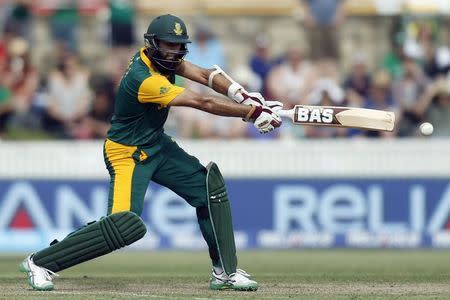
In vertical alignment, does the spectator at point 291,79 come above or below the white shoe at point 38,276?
above

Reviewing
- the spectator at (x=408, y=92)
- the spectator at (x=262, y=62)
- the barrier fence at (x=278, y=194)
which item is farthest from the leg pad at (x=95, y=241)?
the spectator at (x=408, y=92)

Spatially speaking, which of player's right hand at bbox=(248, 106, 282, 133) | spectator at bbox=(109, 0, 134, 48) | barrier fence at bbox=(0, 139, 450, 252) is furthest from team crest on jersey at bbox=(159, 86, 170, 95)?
spectator at bbox=(109, 0, 134, 48)

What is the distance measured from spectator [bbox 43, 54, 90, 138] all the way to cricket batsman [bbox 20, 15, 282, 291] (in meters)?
6.83

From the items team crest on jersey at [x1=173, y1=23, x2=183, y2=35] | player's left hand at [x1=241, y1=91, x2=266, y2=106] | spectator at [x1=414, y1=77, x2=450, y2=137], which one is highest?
team crest on jersey at [x1=173, y1=23, x2=183, y2=35]

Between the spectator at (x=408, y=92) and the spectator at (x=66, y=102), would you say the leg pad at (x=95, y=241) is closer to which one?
the spectator at (x=66, y=102)

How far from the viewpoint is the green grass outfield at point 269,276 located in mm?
7715

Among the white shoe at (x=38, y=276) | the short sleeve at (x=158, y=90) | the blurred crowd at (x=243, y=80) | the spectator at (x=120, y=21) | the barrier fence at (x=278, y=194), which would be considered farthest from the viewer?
the spectator at (x=120, y=21)

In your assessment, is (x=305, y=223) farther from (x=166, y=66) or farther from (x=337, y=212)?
(x=166, y=66)

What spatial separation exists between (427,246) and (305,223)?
147 centimetres

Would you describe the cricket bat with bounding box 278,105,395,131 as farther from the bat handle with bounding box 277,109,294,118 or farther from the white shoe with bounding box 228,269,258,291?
the white shoe with bounding box 228,269,258,291

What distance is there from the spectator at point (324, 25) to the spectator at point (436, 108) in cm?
135

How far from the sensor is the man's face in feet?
25.7

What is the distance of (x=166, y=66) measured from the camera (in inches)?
313

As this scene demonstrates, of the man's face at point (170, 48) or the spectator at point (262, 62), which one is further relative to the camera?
the spectator at point (262, 62)
